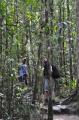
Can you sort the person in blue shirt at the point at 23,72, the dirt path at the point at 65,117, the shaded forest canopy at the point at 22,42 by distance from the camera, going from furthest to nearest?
the person in blue shirt at the point at 23,72, the dirt path at the point at 65,117, the shaded forest canopy at the point at 22,42

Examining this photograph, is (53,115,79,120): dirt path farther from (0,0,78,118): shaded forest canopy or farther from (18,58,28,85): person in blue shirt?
(18,58,28,85): person in blue shirt

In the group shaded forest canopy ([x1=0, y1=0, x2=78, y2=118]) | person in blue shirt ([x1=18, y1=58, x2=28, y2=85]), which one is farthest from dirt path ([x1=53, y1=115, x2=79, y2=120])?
person in blue shirt ([x1=18, y1=58, x2=28, y2=85])

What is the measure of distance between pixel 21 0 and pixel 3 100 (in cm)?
437

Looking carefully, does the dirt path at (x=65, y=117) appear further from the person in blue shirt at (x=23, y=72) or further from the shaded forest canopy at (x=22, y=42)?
the person in blue shirt at (x=23, y=72)

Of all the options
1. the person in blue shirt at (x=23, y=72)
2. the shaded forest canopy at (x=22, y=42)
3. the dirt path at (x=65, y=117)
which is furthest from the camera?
the person in blue shirt at (x=23, y=72)

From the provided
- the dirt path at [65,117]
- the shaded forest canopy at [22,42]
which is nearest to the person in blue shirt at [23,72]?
the shaded forest canopy at [22,42]

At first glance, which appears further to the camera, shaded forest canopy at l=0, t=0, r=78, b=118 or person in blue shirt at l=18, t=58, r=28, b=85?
person in blue shirt at l=18, t=58, r=28, b=85

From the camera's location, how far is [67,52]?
2042 centimetres

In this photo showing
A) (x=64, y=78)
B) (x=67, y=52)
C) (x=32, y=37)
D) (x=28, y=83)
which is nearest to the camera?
(x=32, y=37)

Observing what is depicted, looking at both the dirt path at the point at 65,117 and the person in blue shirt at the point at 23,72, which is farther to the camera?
the person in blue shirt at the point at 23,72

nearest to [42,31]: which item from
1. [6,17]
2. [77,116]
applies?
[6,17]

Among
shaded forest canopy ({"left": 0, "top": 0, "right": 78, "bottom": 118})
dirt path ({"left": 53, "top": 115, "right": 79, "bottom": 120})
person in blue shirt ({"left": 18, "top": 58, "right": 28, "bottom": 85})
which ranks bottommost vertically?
dirt path ({"left": 53, "top": 115, "right": 79, "bottom": 120})

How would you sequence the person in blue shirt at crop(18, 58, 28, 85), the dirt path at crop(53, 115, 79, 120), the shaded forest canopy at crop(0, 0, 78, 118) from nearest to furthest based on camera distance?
the shaded forest canopy at crop(0, 0, 78, 118) → the dirt path at crop(53, 115, 79, 120) → the person in blue shirt at crop(18, 58, 28, 85)

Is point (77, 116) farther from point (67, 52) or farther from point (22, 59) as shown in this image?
point (67, 52)
